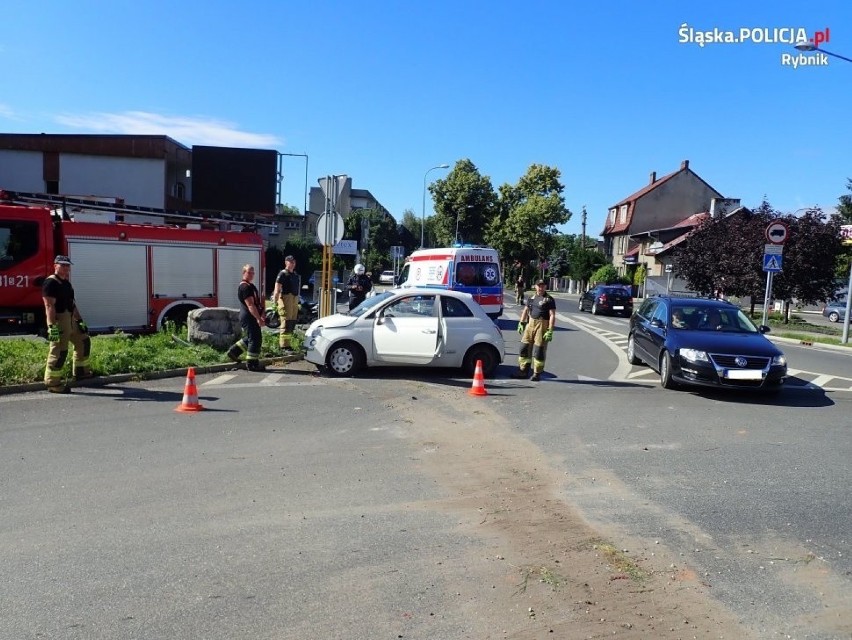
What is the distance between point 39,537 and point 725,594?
4.24m

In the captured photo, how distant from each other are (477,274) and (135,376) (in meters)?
12.1

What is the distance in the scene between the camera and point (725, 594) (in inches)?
156

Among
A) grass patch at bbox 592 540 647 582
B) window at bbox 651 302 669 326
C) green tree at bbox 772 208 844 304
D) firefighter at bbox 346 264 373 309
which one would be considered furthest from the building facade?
grass patch at bbox 592 540 647 582

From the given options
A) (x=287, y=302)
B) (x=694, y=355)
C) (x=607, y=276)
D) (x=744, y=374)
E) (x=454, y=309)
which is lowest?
(x=744, y=374)

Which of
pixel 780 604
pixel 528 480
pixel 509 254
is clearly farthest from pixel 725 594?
pixel 509 254

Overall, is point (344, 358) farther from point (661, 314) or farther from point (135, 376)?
point (661, 314)

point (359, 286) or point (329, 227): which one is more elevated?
point (329, 227)

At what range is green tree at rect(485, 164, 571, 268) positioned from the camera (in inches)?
2138

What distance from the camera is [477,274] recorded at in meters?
20.7

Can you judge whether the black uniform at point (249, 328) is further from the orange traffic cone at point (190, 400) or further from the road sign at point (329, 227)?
the orange traffic cone at point (190, 400)

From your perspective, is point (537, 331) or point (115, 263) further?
point (115, 263)

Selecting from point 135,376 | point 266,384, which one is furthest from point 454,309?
point 135,376

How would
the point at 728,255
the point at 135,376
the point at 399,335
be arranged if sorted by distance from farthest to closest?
the point at 728,255
the point at 399,335
the point at 135,376

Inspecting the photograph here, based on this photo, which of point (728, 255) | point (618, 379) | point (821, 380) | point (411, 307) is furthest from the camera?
point (728, 255)
